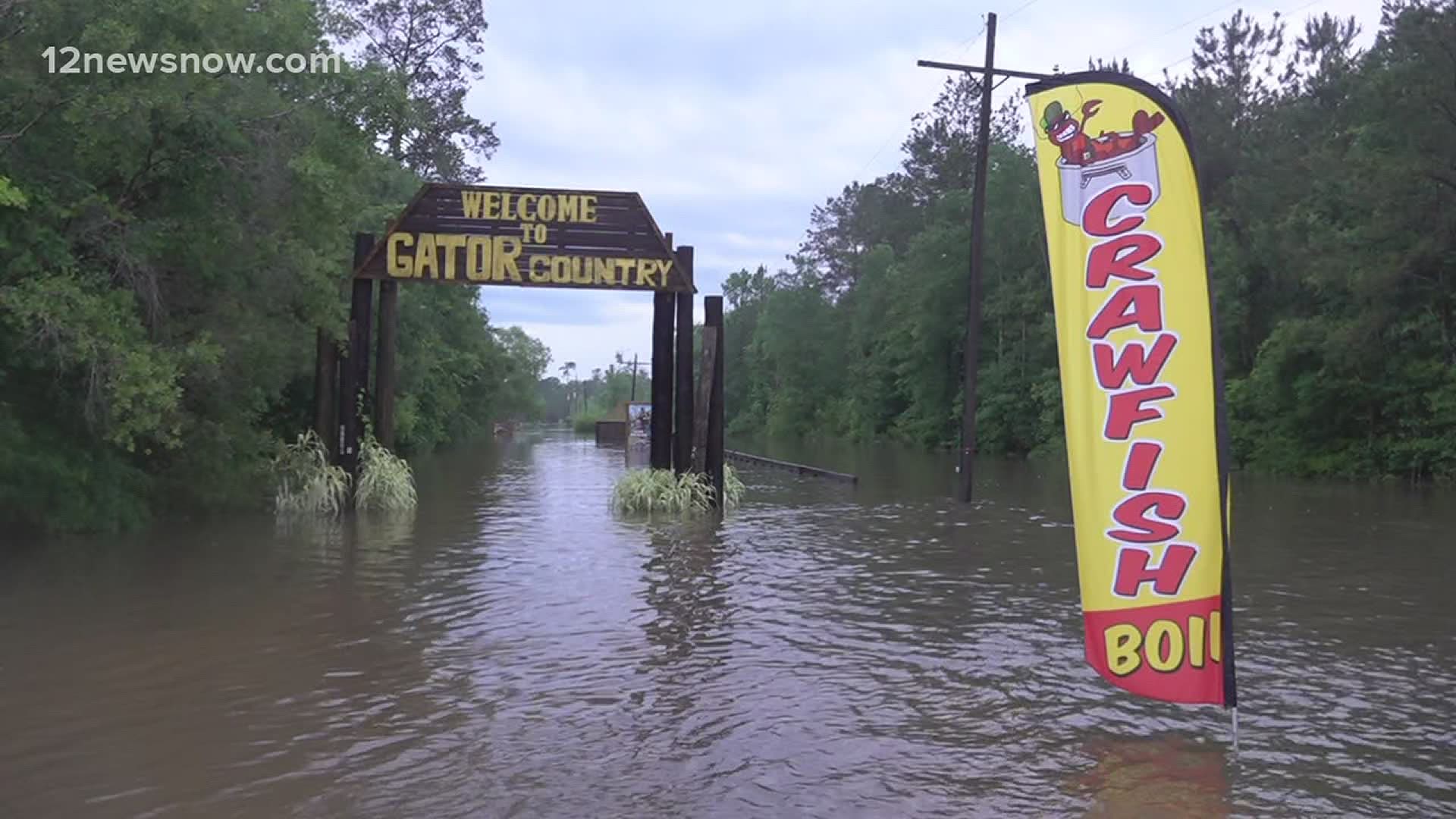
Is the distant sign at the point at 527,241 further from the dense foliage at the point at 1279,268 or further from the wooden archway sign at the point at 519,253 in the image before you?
the dense foliage at the point at 1279,268

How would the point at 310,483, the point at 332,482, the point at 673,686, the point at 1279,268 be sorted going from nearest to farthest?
the point at 673,686 < the point at 310,483 < the point at 332,482 < the point at 1279,268

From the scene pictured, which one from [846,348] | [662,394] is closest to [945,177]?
[846,348]

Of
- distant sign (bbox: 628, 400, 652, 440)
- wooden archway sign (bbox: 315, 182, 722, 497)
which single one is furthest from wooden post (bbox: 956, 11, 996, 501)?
distant sign (bbox: 628, 400, 652, 440)

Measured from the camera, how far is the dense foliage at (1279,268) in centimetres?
2931

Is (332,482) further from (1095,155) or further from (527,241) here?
(1095,155)

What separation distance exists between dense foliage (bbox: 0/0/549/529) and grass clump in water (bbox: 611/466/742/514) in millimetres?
4978

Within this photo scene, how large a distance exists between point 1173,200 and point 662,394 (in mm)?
12730

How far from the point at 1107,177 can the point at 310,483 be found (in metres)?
A: 13.9

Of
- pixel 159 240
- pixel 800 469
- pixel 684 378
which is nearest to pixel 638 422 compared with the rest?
pixel 800 469

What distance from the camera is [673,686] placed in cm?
752

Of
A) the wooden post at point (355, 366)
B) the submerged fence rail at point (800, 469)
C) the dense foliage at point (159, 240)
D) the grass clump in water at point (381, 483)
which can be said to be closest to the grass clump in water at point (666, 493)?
the grass clump in water at point (381, 483)

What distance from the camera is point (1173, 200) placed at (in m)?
5.98

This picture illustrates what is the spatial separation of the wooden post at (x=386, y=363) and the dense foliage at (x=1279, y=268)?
14.2 metres

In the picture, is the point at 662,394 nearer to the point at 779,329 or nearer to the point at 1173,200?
the point at 1173,200
